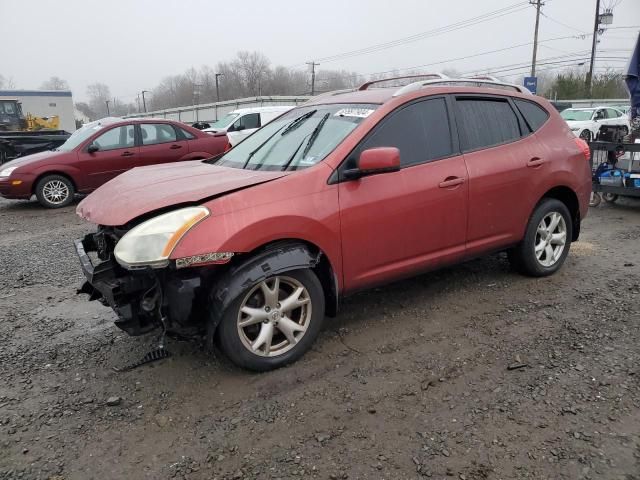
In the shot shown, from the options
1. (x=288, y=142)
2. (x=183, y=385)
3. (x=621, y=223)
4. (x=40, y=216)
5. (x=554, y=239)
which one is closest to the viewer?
(x=183, y=385)

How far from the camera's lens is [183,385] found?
3.03 meters

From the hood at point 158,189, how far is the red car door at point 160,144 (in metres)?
6.40

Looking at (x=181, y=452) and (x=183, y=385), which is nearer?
(x=181, y=452)

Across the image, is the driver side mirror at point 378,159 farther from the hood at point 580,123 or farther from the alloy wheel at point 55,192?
the hood at point 580,123

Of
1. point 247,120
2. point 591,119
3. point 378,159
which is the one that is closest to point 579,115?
point 591,119

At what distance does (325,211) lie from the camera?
125 inches

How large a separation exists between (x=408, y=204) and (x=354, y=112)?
2.69 feet

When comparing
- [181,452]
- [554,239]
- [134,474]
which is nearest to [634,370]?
[554,239]

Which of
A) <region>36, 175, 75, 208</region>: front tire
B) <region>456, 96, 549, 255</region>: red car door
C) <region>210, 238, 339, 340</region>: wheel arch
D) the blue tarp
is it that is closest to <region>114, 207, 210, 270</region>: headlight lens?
<region>210, 238, 339, 340</region>: wheel arch

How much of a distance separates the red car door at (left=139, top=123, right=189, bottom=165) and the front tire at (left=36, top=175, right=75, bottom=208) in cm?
148

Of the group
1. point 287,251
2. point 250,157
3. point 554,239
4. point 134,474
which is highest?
point 250,157

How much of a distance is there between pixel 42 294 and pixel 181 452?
3.06 metres

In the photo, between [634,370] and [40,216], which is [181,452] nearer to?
[634,370]

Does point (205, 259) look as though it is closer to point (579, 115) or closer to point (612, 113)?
point (579, 115)
